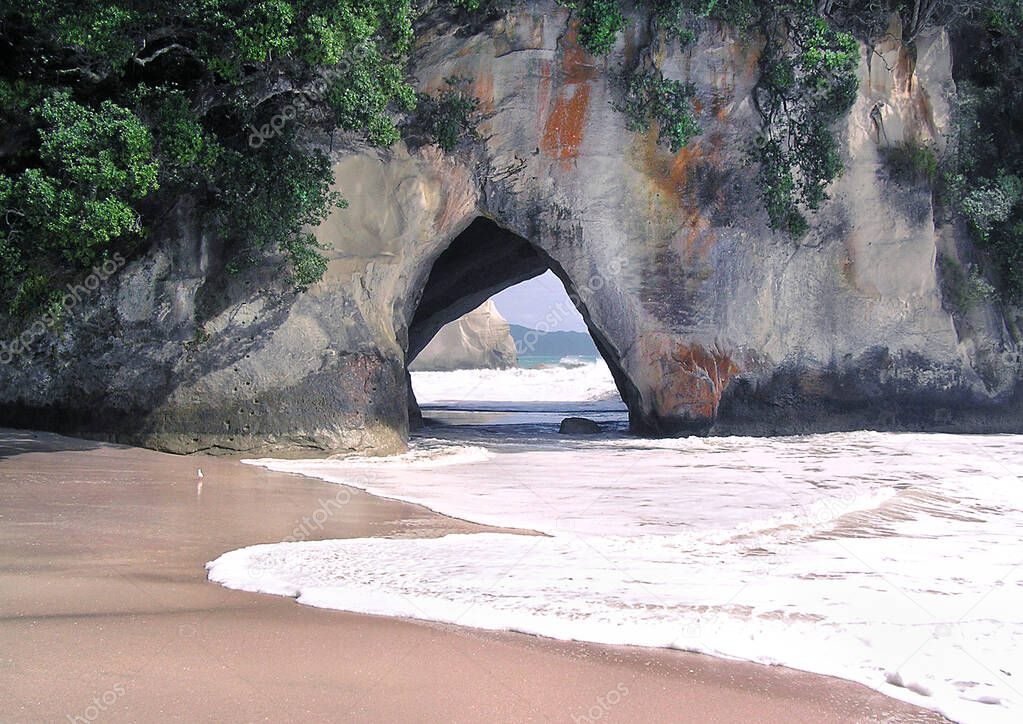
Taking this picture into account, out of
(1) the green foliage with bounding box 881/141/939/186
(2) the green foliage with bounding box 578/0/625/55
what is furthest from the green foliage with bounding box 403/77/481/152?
(1) the green foliage with bounding box 881/141/939/186

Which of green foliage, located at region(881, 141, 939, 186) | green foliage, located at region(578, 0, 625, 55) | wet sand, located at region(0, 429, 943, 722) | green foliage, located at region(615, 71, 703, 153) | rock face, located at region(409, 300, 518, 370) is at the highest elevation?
green foliage, located at region(578, 0, 625, 55)

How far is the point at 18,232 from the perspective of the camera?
374 inches

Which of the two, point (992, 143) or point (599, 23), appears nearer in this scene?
point (599, 23)

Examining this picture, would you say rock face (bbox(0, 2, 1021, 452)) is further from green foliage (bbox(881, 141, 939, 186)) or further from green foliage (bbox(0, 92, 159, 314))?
green foliage (bbox(0, 92, 159, 314))

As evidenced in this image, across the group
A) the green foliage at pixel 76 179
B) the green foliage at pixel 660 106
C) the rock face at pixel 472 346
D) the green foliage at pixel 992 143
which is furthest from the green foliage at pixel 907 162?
the rock face at pixel 472 346

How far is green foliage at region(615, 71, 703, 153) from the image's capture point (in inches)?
523

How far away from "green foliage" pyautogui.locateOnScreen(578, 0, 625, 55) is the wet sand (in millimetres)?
9606

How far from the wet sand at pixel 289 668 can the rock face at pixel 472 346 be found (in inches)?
1533

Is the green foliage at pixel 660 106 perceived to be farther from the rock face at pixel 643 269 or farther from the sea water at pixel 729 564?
the sea water at pixel 729 564

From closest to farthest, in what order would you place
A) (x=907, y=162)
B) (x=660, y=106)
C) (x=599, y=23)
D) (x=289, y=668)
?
(x=289, y=668)
(x=599, y=23)
(x=660, y=106)
(x=907, y=162)

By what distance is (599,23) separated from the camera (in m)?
12.6

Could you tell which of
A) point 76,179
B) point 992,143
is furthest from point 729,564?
point 992,143

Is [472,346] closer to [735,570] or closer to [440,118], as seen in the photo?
[440,118]

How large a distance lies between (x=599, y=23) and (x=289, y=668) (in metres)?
10.9
